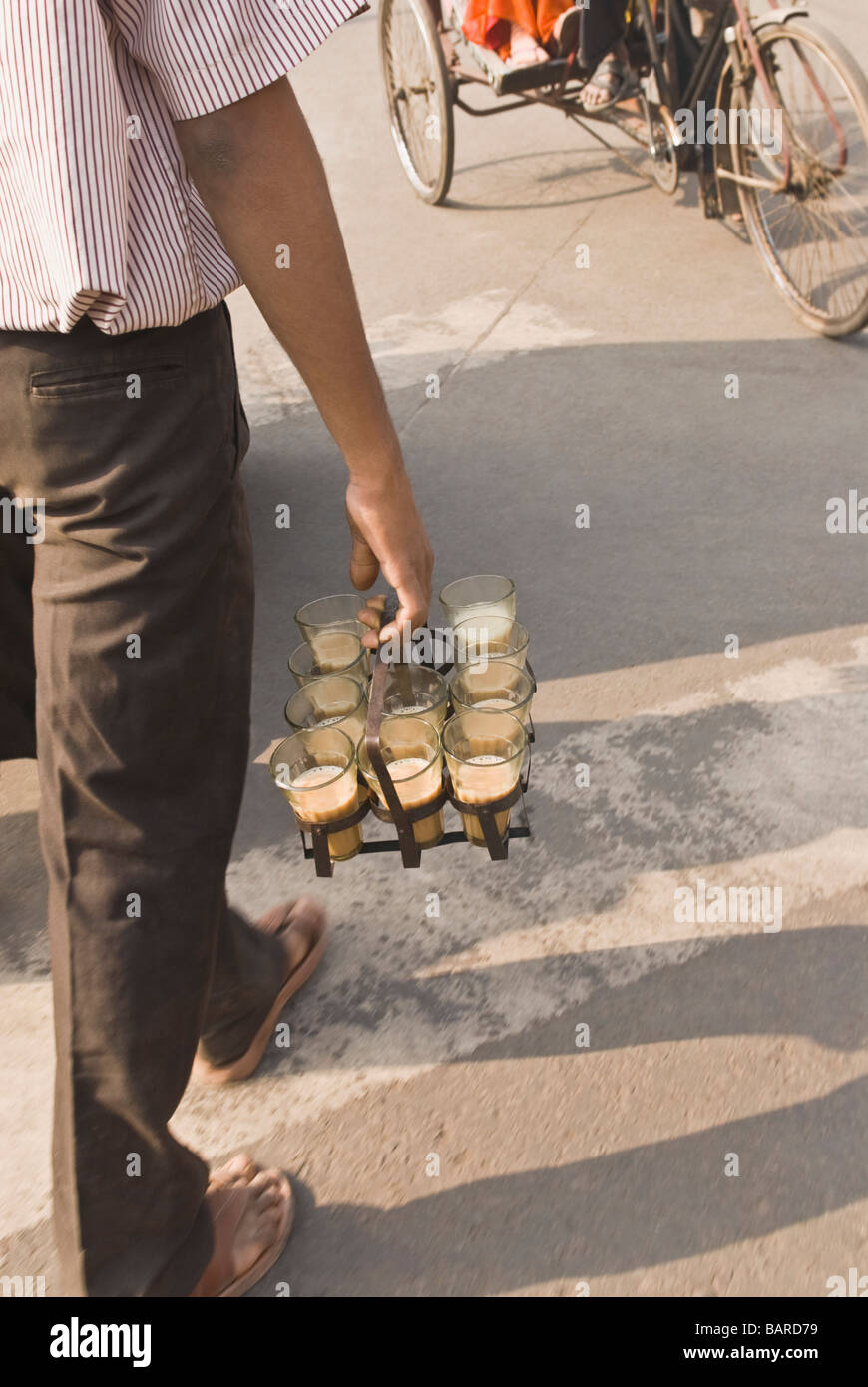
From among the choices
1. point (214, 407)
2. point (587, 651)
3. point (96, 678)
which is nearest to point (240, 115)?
point (214, 407)

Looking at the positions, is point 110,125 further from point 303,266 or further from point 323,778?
point 323,778

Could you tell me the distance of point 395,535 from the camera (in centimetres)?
156

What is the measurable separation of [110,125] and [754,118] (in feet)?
12.0

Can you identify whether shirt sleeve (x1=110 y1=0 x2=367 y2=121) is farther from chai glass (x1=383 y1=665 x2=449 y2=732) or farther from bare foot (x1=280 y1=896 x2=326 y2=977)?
bare foot (x1=280 y1=896 x2=326 y2=977)

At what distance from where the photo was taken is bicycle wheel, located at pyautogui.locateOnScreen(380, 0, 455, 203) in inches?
218

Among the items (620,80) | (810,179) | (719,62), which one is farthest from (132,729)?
(620,80)

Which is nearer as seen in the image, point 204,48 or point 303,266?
point 204,48

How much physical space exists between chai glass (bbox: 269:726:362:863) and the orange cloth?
411cm

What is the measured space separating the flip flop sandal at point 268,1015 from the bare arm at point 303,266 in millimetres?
987

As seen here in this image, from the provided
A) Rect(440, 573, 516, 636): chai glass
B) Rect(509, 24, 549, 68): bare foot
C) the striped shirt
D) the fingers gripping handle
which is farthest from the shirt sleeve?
Rect(509, 24, 549, 68): bare foot

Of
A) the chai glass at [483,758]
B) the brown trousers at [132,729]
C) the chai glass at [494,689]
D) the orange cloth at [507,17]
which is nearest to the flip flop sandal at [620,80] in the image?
the orange cloth at [507,17]

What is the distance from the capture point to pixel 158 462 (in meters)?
1.37

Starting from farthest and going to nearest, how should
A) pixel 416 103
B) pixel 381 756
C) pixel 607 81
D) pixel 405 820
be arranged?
pixel 416 103 → pixel 607 81 → pixel 405 820 → pixel 381 756

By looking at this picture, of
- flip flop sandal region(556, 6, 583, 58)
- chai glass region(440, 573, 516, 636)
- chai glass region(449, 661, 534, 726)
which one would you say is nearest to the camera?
chai glass region(449, 661, 534, 726)
